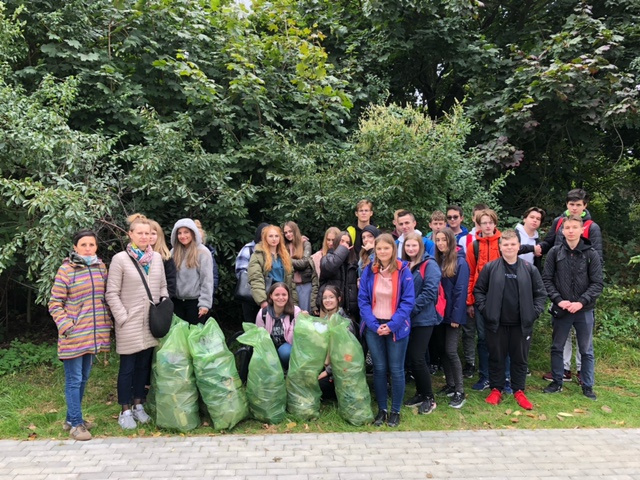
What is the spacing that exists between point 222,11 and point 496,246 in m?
5.26

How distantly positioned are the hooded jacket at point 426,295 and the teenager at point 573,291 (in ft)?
5.18

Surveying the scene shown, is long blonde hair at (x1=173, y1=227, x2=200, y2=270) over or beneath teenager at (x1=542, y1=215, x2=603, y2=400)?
over

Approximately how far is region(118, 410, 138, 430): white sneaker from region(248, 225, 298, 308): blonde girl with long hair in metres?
1.62

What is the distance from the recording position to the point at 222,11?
24.0ft

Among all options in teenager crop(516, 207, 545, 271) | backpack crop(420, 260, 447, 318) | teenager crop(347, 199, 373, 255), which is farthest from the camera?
teenager crop(516, 207, 545, 271)

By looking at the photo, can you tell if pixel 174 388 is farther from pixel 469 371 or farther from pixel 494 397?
pixel 469 371

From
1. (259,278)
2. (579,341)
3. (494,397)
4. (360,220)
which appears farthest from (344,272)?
(579,341)

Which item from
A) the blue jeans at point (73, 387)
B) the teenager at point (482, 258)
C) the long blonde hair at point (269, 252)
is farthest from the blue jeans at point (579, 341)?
the blue jeans at point (73, 387)

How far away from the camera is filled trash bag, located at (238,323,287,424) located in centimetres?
441

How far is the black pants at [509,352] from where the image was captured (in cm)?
495

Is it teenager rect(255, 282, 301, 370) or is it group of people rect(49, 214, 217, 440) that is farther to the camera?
teenager rect(255, 282, 301, 370)

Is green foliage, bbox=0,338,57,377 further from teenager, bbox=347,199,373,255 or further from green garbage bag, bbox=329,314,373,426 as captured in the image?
teenager, bbox=347,199,373,255

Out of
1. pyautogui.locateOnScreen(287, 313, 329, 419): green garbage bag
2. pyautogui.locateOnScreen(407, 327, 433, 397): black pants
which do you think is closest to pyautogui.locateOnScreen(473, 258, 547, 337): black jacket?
pyautogui.locateOnScreen(407, 327, 433, 397): black pants

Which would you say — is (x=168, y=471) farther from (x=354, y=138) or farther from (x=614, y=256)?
(x=614, y=256)
